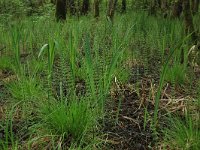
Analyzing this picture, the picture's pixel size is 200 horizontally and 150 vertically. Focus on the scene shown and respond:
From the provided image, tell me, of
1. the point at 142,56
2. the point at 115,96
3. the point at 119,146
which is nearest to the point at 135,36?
the point at 142,56

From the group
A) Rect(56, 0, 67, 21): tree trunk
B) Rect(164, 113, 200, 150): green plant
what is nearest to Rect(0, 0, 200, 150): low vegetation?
Rect(164, 113, 200, 150): green plant

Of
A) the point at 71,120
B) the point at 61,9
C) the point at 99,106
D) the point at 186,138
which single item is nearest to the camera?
the point at 186,138

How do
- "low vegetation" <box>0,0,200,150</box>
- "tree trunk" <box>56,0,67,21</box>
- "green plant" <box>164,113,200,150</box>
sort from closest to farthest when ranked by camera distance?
"green plant" <box>164,113,200,150</box> < "low vegetation" <box>0,0,200,150</box> < "tree trunk" <box>56,0,67,21</box>

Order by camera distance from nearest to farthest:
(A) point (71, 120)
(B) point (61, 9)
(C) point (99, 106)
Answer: (A) point (71, 120)
(C) point (99, 106)
(B) point (61, 9)

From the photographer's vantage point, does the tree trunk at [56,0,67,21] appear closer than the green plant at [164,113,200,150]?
No

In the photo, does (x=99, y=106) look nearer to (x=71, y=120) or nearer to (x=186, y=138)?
(x=71, y=120)

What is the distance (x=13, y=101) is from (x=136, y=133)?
3.12ft

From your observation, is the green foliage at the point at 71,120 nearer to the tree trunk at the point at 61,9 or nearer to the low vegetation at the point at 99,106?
the low vegetation at the point at 99,106

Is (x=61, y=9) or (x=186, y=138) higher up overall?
(x=186, y=138)

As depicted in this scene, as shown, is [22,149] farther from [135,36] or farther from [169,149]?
[135,36]

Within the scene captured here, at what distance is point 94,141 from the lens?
1732mm

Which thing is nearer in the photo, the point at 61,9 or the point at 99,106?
the point at 99,106

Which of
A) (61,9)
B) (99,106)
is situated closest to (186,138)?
(99,106)

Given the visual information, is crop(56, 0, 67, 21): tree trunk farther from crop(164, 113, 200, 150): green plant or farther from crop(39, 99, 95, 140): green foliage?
crop(164, 113, 200, 150): green plant
